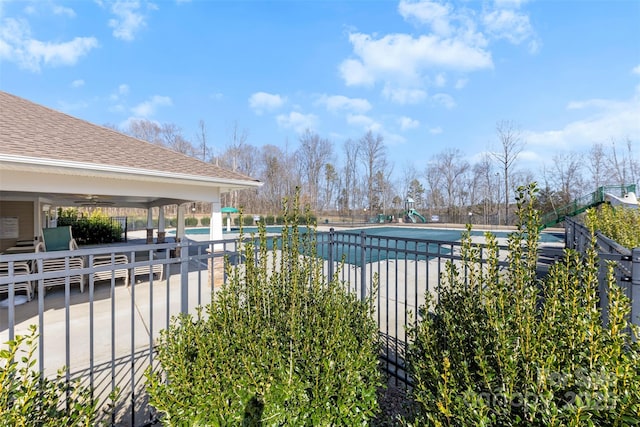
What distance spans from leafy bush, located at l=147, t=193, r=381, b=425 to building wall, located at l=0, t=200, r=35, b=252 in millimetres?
9741

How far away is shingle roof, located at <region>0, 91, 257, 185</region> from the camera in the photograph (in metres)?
4.39

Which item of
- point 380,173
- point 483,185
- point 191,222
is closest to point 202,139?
point 191,222

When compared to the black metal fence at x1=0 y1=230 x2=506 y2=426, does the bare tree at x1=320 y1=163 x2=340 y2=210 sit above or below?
above

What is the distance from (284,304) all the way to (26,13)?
9.96m

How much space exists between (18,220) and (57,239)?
2.92m

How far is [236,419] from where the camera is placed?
4.75 feet

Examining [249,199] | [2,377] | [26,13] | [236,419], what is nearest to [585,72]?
[236,419]

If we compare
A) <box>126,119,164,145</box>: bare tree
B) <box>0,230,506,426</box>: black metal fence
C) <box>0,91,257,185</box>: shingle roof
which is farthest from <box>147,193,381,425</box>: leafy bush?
<box>126,119,164,145</box>: bare tree

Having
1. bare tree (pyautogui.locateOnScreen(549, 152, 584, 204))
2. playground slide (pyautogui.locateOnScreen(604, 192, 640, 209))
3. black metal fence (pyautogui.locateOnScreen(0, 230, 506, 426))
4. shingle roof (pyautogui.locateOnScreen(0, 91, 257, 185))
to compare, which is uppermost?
bare tree (pyautogui.locateOnScreen(549, 152, 584, 204))

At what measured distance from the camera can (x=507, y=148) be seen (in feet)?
99.6

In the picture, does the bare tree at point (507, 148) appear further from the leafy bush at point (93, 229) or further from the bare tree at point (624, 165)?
the leafy bush at point (93, 229)

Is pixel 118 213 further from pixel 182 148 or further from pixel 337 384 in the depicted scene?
pixel 337 384

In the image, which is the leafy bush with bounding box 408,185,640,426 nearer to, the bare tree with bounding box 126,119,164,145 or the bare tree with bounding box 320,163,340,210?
the bare tree with bounding box 126,119,164,145

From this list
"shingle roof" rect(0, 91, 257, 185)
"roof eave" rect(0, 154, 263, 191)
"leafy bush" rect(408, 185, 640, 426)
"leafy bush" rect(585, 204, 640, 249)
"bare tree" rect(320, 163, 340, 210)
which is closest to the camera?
"leafy bush" rect(408, 185, 640, 426)
